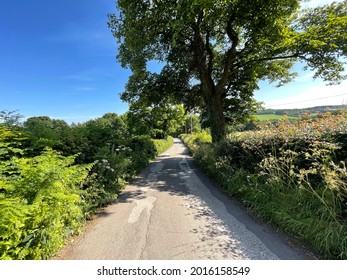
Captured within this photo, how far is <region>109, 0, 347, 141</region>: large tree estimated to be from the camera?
7719mm

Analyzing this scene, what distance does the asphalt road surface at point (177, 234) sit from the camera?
2.84 metres

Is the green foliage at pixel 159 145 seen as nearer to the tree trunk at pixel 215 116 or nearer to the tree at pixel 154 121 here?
the tree at pixel 154 121

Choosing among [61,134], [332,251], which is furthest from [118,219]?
[332,251]

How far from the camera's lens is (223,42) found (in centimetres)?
1216

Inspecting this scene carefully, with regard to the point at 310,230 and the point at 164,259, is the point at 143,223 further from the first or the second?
the point at 310,230

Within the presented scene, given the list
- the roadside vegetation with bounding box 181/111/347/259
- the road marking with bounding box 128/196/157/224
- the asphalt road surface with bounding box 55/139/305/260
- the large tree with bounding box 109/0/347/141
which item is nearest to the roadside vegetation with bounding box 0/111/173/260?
the asphalt road surface with bounding box 55/139/305/260

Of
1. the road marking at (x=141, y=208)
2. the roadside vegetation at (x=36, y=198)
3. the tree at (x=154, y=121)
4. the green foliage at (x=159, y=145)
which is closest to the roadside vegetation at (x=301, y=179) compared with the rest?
the road marking at (x=141, y=208)

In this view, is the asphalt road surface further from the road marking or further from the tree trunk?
the tree trunk

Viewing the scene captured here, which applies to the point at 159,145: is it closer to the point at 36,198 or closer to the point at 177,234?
the point at 177,234

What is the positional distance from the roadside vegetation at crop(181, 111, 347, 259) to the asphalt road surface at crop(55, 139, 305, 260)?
0.39m

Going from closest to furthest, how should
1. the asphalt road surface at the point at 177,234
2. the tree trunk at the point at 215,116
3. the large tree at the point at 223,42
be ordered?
the asphalt road surface at the point at 177,234
the large tree at the point at 223,42
the tree trunk at the point at 215,116

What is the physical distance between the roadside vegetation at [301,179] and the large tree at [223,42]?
5005 millimetres

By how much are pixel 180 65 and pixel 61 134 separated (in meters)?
9.83
